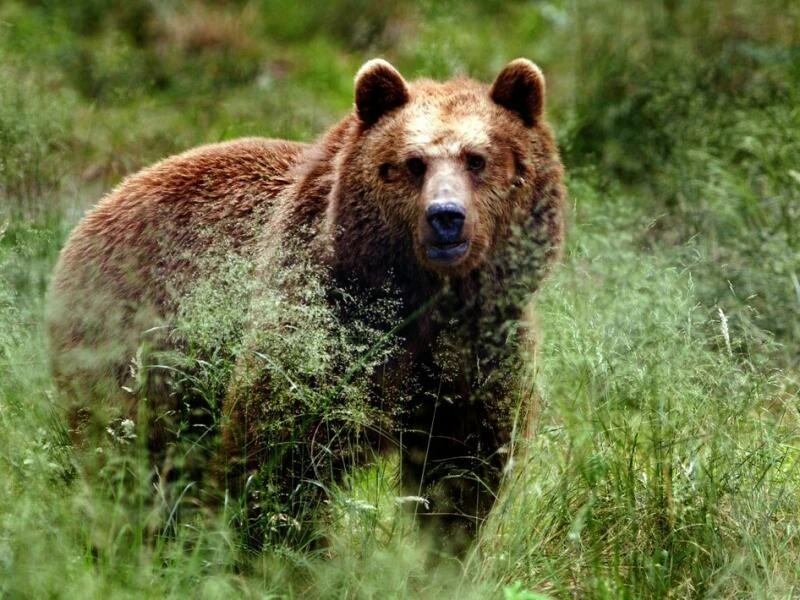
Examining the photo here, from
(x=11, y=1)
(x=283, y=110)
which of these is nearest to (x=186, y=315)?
(x=283, y=110)

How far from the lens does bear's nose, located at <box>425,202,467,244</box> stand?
4.51 metres

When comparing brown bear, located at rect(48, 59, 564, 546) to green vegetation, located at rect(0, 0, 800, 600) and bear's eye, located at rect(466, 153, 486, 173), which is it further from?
green vegetation, located at rect(0, 0, 800, 600)

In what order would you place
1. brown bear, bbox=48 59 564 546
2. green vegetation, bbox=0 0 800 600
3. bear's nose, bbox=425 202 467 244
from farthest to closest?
bear's nose, bbox=425 202 467 244, brown bear, bbox=48 59 564 546, green vegetation, bbox=0 0 800 600

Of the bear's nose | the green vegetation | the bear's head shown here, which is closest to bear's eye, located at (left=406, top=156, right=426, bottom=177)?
the bear's head

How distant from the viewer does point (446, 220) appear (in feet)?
14.9

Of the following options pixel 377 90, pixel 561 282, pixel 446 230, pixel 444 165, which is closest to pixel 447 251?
pixel 446 230

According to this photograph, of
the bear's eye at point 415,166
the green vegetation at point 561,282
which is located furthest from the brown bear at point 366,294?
the green vegetation at point 561,282

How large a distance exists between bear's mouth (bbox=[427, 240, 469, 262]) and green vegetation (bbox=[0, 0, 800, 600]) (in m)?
0.37

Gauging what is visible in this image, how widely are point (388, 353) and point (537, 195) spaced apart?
936mm

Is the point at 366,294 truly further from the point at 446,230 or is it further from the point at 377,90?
the point at 377,90

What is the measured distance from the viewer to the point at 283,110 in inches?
322

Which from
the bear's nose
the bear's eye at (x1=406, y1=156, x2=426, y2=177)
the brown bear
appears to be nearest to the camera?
the brown bear

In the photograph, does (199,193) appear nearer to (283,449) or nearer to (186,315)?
(186,315)

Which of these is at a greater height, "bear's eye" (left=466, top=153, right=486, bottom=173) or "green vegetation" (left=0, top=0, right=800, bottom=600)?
"bear's eye" (left=466, top=153, right=486, bottom=173)
